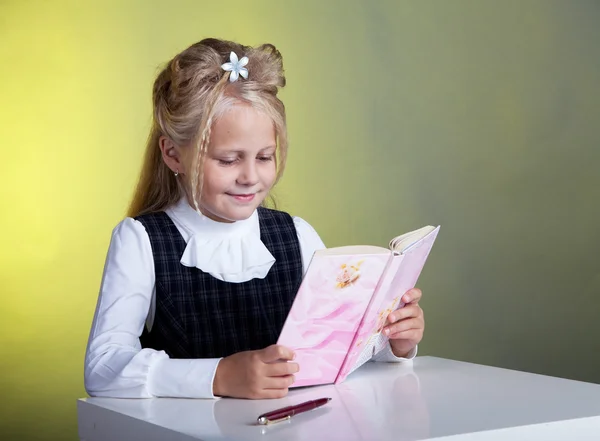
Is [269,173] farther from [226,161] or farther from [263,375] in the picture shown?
[263,375]

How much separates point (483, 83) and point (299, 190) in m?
0.73

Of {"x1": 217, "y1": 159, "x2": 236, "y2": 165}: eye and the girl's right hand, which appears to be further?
{"x1": 217, "y1": 159, "x2": 236, "y2": 165}: eye

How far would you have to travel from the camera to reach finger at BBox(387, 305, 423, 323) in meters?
1.24

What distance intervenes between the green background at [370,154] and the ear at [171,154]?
3.33 feet

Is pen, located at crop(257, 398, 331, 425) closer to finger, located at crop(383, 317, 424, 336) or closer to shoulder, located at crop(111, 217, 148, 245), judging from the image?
finger, located at crop(383, 317, 424, 336)

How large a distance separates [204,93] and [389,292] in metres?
0.42

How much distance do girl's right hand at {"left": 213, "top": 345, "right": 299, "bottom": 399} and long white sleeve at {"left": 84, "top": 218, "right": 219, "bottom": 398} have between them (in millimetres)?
34

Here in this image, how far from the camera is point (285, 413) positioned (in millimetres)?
907

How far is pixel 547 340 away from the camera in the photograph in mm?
2998

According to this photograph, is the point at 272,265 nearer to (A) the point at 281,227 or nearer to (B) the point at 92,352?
(A) the point at 281,227

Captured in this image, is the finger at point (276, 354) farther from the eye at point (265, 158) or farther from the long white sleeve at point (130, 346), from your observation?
the eye at point (265, 158)

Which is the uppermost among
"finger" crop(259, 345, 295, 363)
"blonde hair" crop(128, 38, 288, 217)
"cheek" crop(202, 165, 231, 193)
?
"blonde hair" crop(128, 38, 288, 217)

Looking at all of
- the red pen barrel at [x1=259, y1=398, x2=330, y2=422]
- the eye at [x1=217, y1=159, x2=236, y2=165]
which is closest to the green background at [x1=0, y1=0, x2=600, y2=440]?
the eye at [x1=217, y1=159, x2=236, y2=165]

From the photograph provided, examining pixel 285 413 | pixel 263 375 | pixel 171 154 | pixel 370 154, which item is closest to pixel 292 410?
pixel 285 413
